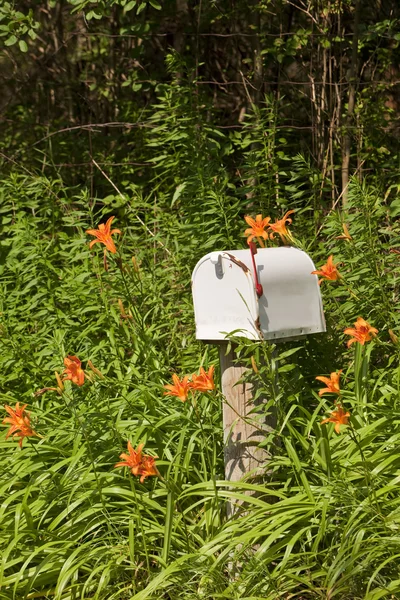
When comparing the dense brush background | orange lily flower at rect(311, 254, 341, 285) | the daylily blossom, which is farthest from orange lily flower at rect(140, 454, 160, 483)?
orange lily flower at rect(311, 254, 341, 285)

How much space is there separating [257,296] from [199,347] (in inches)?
44.8

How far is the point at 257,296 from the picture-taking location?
9.22 ft

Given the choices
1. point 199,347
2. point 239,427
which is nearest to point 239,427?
point 239,427

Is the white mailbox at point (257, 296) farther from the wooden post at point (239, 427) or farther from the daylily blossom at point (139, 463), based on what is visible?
the daylily blossom at point (139, 463)

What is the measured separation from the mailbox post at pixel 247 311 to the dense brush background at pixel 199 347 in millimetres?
87

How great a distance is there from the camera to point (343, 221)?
386 cm

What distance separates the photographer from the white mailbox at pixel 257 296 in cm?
284

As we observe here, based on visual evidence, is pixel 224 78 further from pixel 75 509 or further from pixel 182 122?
pixel 75 509

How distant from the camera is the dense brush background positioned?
277 cm

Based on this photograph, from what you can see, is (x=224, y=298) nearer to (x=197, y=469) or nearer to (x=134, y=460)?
(x=134, y=460)

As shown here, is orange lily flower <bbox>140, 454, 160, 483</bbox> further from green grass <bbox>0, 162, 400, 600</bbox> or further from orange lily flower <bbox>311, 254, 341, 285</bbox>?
orange lily flower <bbox>311, 254, 341, 285</bbox>

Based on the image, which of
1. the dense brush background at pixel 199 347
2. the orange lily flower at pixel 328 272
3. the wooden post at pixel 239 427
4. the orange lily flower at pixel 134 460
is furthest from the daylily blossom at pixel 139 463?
the orange lily flower at pixel 328 272

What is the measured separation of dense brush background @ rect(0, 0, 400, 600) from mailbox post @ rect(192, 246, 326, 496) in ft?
0.29

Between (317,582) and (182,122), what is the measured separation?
Result: 282 cm
